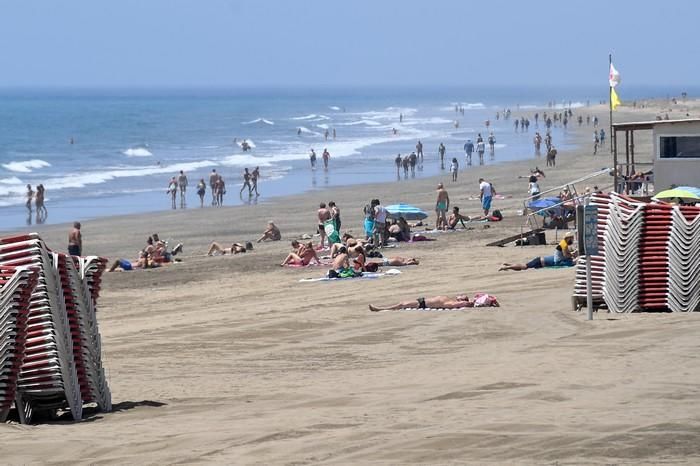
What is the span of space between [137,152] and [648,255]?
189ft

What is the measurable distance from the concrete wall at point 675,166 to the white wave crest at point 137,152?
4744cm

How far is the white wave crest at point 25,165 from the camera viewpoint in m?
57.5

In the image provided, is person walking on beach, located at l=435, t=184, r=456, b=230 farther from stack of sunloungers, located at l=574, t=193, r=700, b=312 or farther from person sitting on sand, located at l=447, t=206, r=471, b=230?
stack of sunloungers, located at l=574, t=193, r=700, b=312

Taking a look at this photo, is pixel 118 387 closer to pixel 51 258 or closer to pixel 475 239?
pixel 51 258

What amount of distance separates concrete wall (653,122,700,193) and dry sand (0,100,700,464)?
2591 mm

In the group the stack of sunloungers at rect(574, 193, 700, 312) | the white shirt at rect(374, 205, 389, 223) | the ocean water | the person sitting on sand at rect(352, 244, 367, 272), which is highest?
the stack of sunloungers at rect(574, 193, 700, 312)

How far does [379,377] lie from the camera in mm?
11352

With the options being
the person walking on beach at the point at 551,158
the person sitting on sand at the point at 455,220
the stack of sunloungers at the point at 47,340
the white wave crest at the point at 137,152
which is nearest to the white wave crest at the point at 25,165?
the white wave crest at the point at 137,152

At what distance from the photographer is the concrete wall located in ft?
71.1

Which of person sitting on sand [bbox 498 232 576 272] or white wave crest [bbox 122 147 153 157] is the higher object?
person sitting on sand [bbox 498 232 576 272]

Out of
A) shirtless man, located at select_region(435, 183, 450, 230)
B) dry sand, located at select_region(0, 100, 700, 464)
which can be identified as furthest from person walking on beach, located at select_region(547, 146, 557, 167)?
dry sand, located at select_region(0, 100, 700, 464)

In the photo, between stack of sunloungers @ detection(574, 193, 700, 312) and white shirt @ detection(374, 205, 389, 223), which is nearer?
stack of sunloungers @ detection(574, 193, 700, 312)

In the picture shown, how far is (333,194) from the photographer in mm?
40469

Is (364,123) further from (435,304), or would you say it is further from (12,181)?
(435,304)
